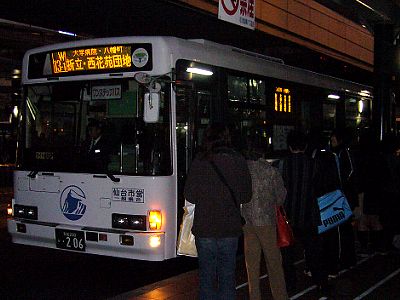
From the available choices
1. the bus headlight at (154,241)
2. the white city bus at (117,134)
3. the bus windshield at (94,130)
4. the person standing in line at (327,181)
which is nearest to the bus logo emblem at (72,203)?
the white city bus at (117,134)

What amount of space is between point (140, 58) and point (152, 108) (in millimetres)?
868

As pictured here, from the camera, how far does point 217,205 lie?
527cm

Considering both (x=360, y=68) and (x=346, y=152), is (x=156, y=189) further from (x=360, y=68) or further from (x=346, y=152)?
(x=360, y=68)

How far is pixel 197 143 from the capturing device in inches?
320

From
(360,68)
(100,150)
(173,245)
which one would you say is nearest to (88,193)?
(100,150)

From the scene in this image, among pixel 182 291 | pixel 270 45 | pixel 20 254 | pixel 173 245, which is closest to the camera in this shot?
pixel 182 291

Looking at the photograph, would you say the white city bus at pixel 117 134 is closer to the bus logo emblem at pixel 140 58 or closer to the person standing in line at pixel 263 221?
the bus logo emblem at pixel 140 58

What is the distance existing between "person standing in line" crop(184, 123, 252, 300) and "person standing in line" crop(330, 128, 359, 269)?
10.1 ft

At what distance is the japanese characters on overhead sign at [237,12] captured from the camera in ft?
37.0

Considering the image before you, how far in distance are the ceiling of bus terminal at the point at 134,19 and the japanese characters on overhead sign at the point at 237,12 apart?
1977 mm

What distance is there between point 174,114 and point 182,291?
87.3 inches

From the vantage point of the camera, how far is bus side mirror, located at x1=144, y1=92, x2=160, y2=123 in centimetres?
713

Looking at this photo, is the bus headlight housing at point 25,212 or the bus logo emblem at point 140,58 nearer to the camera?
the bus logo emblem at point 140,58

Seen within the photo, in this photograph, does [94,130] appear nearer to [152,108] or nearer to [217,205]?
[152,108]
